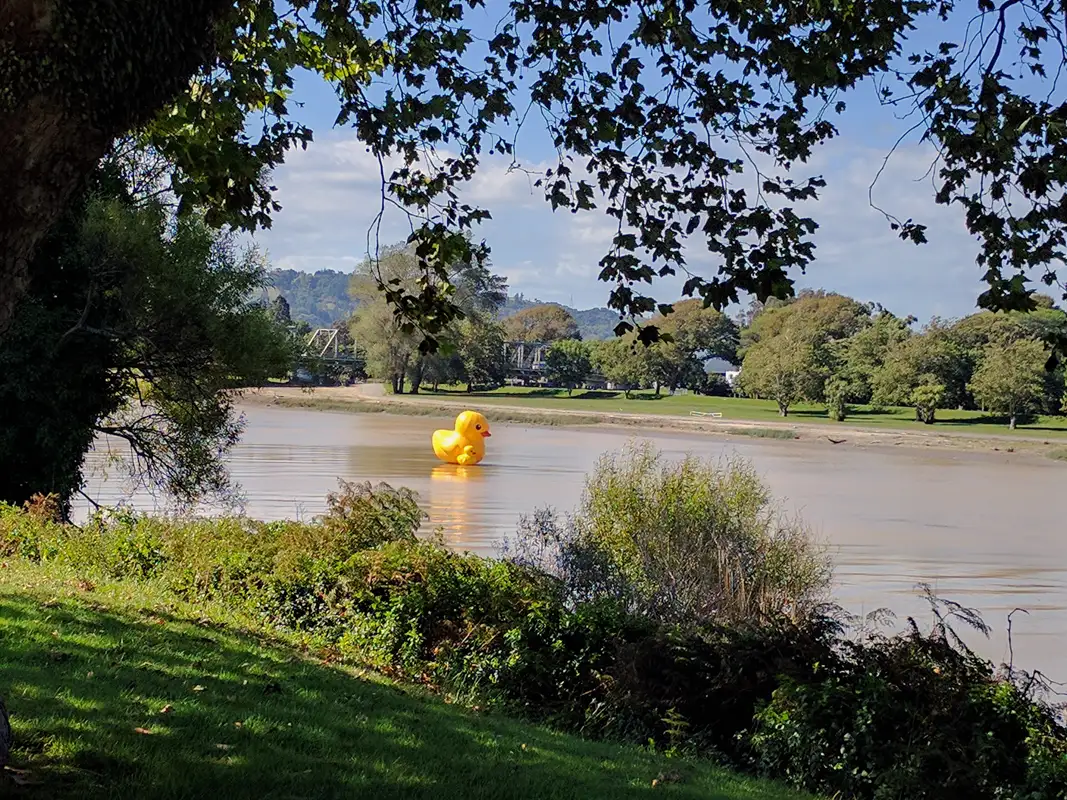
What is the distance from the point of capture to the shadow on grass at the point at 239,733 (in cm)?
393

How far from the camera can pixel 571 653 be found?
821 cm

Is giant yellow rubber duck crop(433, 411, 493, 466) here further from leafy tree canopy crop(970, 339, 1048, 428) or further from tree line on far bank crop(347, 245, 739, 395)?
leafy tree canopy crop(970, 339, 1048, 428)

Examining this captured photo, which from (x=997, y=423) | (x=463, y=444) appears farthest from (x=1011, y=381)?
(x=463, y=444)

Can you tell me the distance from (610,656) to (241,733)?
4.27 m

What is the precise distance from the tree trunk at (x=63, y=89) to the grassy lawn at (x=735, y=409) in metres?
60.4

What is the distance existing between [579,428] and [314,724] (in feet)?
178

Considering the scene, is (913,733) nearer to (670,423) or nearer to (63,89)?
(63,89)

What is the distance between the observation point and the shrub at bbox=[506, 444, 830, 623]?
46.3 ft

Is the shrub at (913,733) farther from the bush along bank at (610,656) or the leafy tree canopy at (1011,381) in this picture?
the leafy tree canopy at (1011,381)

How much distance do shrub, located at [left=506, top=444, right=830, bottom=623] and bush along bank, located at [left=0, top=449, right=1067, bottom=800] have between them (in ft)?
12.5

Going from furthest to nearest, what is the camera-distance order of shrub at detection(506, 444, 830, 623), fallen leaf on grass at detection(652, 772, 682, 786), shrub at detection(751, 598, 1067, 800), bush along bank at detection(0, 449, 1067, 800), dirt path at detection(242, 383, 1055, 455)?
dirt path at detection(242, 383, 1055, 455) < shrub at detection(506, 444, 830, 623) < bush along bank at detection(0, 449, 1067, 800) < shrub at detection(751, 598, 1067, 800) < fallen leaf on grass at detection(652, 772, 682, 786)

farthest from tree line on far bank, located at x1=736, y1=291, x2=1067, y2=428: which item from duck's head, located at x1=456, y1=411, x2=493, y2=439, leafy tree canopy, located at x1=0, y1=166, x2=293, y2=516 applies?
leafy tree canopy, located at x1=0, y1=166, x2=293, y2=516

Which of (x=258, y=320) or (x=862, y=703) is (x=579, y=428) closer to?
(x=258, y=320)

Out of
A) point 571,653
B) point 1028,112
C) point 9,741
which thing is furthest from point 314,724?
point 1028,112
